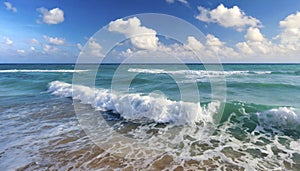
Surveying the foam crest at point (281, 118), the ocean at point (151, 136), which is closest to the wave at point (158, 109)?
the ocean at point (151, 136)

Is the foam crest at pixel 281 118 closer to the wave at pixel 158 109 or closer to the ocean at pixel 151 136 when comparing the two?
the ocean at pixel 151 136

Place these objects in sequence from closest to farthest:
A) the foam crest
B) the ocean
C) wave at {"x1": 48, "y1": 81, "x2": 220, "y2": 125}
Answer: the ocean, the foam crest, wave at {"x1": 48, "y1": 81, "x2": 220, "y2": 125}

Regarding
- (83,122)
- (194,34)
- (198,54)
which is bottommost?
(83,122)

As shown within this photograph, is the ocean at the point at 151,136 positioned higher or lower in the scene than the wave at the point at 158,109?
lower

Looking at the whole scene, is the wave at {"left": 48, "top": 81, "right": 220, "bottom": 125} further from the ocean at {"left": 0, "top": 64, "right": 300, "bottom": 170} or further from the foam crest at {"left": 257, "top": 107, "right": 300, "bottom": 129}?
the foam crest at {"left": 257, "top": 107, "right": 300, "bottom": 129}

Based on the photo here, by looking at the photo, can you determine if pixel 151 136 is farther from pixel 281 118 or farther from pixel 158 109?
pixel 281 118

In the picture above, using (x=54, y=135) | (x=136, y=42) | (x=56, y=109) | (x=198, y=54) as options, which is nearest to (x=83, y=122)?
(x=54, y=135)

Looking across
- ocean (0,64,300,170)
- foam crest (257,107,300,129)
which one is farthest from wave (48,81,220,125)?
foam crest (257,107,300,129)

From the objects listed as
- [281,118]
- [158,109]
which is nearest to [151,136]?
[158,109]

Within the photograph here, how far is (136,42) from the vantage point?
739 centimetres

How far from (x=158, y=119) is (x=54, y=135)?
3.65 m

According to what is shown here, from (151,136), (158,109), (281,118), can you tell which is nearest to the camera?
(151,136)

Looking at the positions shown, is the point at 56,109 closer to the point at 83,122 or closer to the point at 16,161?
the point at 83,122

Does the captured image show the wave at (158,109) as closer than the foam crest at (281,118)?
No
